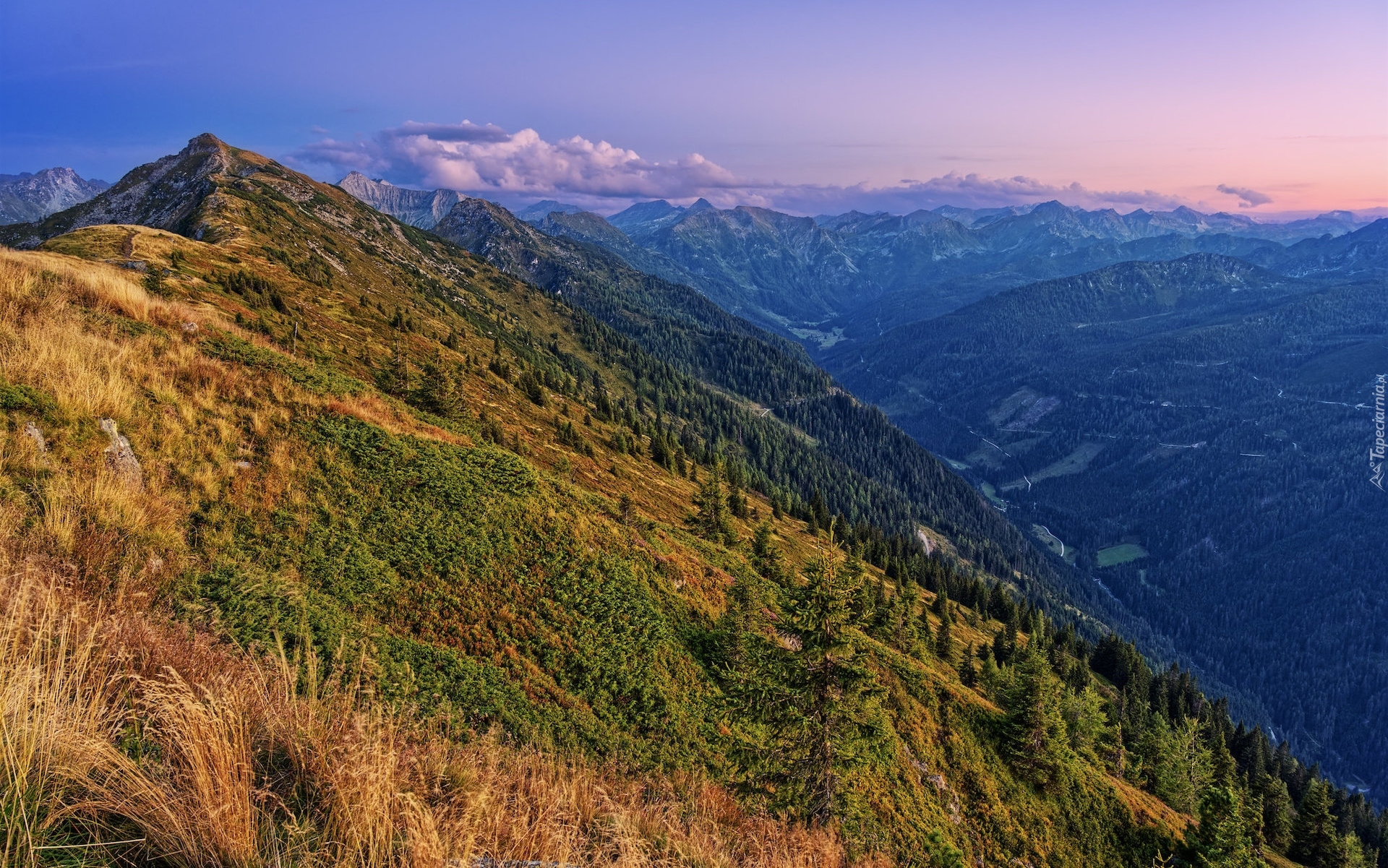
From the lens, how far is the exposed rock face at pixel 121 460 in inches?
519

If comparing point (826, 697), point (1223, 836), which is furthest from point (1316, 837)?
point (826, 697)

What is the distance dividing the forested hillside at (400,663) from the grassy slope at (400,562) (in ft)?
0.34

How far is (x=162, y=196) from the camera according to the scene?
5871 inches

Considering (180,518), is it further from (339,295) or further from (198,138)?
(198,138)

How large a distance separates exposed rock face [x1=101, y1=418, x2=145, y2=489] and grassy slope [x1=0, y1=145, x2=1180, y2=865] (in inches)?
8.7

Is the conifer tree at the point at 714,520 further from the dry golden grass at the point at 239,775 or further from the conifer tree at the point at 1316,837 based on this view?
the conifer tree at the point at 1316,837

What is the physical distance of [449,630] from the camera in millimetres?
15906

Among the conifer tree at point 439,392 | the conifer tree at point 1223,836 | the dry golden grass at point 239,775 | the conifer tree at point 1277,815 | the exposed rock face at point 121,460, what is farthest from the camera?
the conifer tree at point 1277,815

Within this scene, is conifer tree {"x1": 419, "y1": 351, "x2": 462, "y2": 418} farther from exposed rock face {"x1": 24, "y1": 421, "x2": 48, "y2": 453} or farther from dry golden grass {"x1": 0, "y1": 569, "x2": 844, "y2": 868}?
dry golden grass {"x1": 0, "y1": 569, "x2": 844, "y2": 868}

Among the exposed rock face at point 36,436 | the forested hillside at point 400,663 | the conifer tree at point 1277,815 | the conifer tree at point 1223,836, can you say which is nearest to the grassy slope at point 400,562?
the forested hillside at point 400,663

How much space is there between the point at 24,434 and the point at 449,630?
9757mm

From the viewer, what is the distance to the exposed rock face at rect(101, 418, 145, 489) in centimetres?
1317

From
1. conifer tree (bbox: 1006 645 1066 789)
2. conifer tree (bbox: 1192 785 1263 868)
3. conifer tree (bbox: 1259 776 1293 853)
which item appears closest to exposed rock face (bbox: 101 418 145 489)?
conifer tree (bbox: 1006 645 1066 789)

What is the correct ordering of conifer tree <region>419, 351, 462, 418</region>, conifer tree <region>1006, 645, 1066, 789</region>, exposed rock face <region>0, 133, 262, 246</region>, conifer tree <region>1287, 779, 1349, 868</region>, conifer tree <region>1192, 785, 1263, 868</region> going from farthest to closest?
1. exposed rock face <region>0, 133, 262, 246</region>
2. conifer tree <region>1287, 779, 1349, 868</region>
3. conifer tree <region>419, 351, 462, 418</region>
4. conifer tree <region>1006, 645, 1066, 789</region>
5. conifer tree <region>1192, 785, 1263, 868</region>
